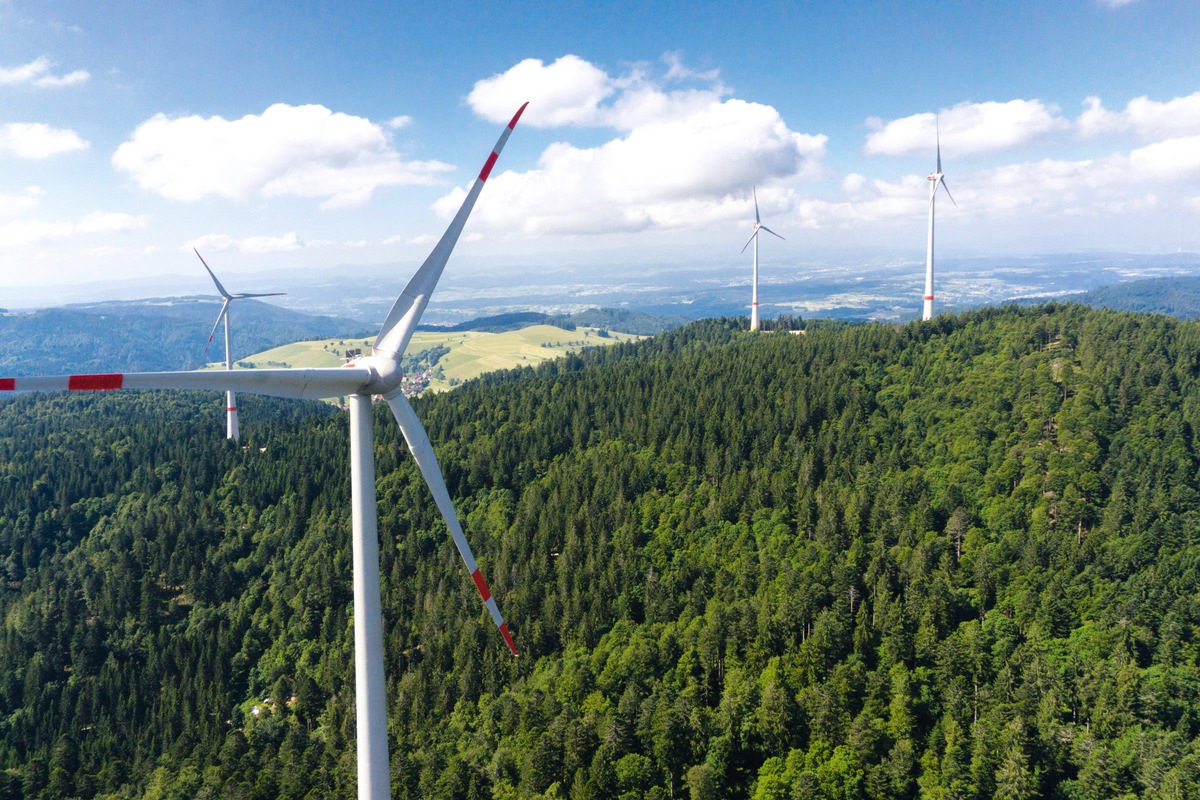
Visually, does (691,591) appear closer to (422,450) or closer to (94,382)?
(422,450)

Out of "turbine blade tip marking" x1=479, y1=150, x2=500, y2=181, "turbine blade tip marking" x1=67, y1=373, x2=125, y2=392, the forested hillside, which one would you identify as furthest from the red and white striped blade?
the forested hillside

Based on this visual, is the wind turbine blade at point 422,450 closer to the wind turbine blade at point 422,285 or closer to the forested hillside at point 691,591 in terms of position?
the wind turbine blade at point 422,285

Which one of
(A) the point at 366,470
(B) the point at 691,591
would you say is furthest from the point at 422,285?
(B) the point at 691,591

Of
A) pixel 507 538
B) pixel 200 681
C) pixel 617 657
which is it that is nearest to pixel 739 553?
pixel 617 657

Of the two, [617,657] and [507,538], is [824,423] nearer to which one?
[507,538]

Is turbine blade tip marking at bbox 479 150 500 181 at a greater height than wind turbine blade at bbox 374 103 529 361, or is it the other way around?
turbine blade tip marking at bbox 479 150 500 181

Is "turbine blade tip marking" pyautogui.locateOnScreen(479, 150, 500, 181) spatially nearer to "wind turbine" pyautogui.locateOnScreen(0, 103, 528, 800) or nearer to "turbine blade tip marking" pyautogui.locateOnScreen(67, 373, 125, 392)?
"wind turbine" pyautogui.locateOnScreen(0, 103, 528, 800)

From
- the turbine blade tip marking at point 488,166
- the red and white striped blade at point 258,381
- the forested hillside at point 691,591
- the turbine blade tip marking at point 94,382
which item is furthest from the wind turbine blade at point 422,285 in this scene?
the forested hillside at point 691,591
